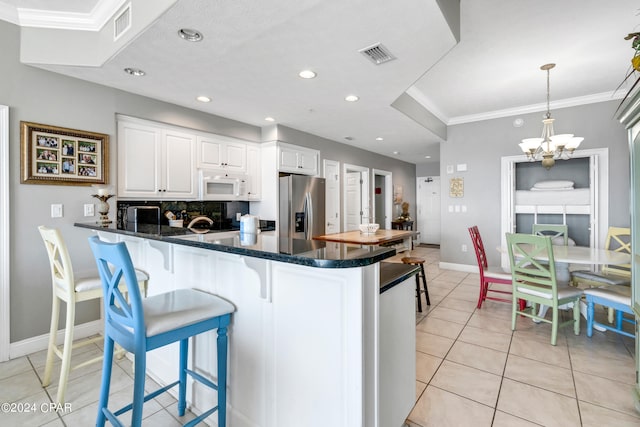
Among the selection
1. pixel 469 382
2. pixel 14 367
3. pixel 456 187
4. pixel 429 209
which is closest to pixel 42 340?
pixel 14 367

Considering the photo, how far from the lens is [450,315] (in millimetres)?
3285

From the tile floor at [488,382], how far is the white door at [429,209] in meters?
5.84

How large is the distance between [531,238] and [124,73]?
13.5 feet

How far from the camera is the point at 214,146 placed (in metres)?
4.09

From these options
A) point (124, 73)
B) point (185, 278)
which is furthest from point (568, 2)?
point (124, 73)

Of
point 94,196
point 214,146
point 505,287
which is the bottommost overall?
point 505,287

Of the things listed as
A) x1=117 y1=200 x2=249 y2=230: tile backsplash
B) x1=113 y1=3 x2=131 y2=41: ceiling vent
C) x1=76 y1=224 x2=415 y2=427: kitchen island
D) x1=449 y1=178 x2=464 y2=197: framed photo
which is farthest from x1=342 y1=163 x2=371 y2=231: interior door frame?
x1=76 y1=224 x2=415 y2=427: kitchen island

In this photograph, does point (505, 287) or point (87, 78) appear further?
point (505, 287)

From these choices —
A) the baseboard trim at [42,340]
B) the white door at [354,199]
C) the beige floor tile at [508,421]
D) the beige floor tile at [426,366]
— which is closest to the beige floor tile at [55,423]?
the baseboard trim at [42,340]

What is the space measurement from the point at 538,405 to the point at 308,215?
3504 millimetres

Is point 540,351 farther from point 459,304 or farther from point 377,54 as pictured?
point 377,54

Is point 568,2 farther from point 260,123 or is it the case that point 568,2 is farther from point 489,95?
point 260,123

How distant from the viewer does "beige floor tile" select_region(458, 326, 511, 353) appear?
2.59m

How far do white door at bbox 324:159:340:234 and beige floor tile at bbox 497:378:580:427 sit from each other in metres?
4.00
